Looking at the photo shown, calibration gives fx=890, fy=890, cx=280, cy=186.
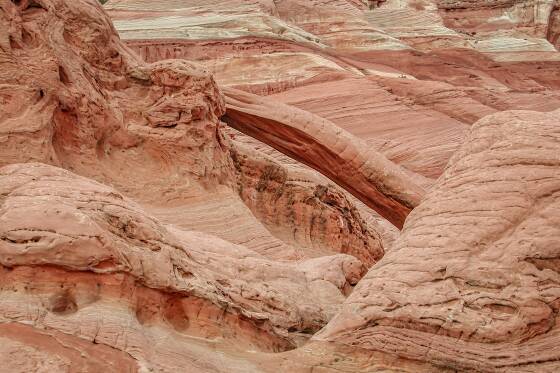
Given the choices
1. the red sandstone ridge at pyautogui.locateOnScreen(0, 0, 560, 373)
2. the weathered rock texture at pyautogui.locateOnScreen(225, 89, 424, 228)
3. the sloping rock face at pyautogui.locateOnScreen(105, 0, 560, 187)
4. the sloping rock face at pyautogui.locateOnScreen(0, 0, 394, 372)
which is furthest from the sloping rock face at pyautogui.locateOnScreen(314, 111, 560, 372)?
the sloping rock face at pyautogui.locateOnScreen(105, 0, 560, 187)

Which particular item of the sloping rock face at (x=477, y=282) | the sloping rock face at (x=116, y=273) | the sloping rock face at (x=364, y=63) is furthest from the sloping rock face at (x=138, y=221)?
the sloping rock face at (x=364, y=63)

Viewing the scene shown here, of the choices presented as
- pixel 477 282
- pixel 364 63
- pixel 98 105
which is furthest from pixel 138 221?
pixel 364 63

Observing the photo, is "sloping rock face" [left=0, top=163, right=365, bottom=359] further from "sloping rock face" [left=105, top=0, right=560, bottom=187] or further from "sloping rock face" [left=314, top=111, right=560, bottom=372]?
"sloping rock face" [left=105, top=0, right=560, bottom=187]

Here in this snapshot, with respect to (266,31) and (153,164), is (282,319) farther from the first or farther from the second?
(266,31)

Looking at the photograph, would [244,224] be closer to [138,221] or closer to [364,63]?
[138,221]

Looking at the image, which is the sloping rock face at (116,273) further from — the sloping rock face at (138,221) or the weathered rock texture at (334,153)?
the weathered rock texture at (334,153)

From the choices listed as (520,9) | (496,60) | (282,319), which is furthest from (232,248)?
(520,9)
